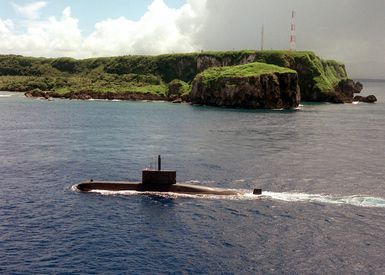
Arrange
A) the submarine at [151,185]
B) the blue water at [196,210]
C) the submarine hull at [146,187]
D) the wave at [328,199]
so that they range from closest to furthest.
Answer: the blue water at [196,210] < the wave at [328,199] < the submarine hull at [146,187] < the submarine at [151,185]

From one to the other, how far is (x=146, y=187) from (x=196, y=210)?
13094mm

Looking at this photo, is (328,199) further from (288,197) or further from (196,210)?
(196,210)

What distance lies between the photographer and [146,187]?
77.3 m

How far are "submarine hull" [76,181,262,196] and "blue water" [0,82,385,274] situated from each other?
179 cm

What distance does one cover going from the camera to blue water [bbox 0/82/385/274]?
4997 centimetres

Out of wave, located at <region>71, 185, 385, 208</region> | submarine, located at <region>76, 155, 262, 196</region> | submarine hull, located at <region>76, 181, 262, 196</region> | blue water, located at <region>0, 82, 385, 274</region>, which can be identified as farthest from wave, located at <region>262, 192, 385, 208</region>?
submarine, located at <region>76, 155, 262, 196</region>

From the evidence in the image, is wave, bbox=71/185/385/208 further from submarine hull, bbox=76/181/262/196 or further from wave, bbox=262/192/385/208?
submarine hull, bbox=76/181/262/196

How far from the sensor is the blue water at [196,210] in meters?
50.0

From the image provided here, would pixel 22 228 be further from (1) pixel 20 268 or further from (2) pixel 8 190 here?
(2) pixel 8 190

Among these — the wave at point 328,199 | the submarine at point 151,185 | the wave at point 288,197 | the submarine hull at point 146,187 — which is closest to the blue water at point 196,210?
the wave at point 328,199

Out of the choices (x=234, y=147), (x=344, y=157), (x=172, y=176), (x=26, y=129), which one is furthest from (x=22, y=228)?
(x=26, y=129)

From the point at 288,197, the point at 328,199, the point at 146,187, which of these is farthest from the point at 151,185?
the point at 328,199

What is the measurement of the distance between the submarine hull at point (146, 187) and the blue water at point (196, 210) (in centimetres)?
179

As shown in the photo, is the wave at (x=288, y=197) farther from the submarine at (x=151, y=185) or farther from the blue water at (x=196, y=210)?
the submarine at (x=151, y=185)
